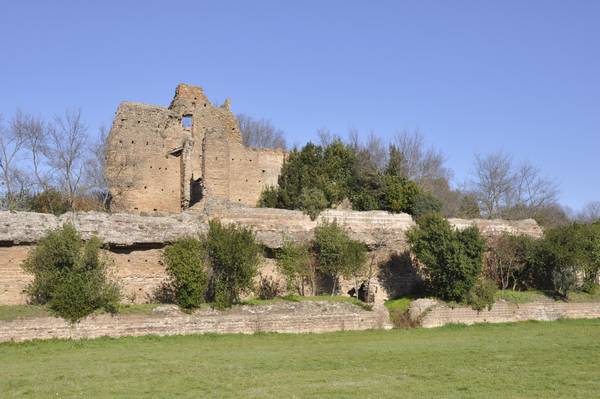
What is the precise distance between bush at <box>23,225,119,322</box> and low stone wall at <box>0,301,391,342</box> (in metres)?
0.37

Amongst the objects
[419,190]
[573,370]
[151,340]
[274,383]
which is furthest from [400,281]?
[274,383]

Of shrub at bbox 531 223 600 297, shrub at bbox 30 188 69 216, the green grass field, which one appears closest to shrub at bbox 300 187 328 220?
the green grass field

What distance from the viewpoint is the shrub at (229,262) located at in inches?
723

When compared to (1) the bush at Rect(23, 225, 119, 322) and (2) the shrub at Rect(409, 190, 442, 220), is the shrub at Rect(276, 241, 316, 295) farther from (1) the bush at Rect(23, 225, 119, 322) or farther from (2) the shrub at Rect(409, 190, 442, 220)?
(2) the shrub at Rect(409, 190, 442, 220)

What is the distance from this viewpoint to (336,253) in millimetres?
21500

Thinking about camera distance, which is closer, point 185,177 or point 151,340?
point 151,340

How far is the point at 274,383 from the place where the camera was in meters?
10.1

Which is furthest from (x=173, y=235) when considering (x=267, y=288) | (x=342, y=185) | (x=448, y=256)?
(x=342, y=185)

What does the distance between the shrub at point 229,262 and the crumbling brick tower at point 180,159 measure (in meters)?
7.30

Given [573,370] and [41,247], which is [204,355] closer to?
[41,247]

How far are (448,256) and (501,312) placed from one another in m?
2.72

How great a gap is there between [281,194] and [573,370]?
58.2ft

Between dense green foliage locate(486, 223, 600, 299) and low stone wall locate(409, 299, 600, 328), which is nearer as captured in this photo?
low stone wall locate(409, 299, 600, 328)

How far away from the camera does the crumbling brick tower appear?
86.2 feet
